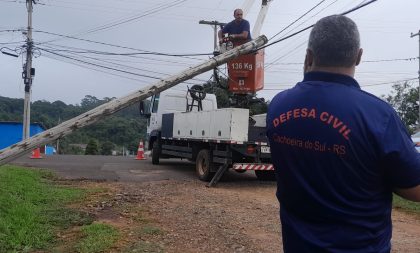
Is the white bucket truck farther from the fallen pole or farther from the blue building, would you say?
the blue building

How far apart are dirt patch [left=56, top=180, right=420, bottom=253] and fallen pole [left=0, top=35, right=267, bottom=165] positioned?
1.22 meters

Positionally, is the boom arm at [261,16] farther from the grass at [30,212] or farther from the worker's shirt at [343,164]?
the worker's shirt at [343,164]

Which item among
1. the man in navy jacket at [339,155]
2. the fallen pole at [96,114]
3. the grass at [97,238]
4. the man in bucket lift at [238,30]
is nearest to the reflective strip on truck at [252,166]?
the man in bucket lift at [238,30]

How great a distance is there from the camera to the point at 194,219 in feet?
24.7

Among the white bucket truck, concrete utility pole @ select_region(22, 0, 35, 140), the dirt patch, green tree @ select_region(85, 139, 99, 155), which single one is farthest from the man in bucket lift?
green tree @ select_region(85, 139, 99, 155)

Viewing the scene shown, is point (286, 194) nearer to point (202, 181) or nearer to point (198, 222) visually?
point (198, 222)

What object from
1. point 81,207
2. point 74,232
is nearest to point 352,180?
point 74,232

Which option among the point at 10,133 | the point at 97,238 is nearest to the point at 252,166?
the point at 97,238

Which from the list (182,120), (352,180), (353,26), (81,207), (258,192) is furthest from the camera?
(182,120)

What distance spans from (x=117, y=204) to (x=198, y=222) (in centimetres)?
195

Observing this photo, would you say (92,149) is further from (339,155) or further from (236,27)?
(339,155)

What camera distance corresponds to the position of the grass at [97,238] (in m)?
5.49

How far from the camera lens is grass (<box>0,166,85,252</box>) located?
580 cm

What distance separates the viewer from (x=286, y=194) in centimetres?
220
